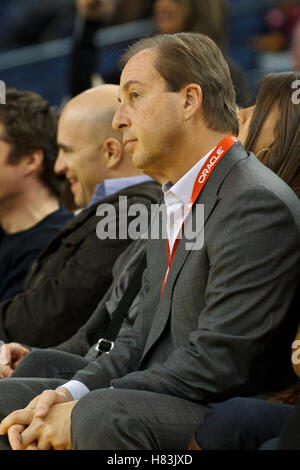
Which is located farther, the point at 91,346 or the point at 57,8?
the point at 57,8

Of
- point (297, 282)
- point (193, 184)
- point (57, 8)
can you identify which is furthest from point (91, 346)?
point (57, 8)

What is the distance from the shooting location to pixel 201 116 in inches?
88.7

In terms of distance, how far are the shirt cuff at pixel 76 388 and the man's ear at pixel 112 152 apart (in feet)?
4.17

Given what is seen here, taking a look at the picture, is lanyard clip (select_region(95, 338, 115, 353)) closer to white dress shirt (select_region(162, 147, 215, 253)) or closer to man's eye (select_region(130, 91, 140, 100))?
white dress shirt (select_region(162, 147, 215, 253))

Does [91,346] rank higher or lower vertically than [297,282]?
lower

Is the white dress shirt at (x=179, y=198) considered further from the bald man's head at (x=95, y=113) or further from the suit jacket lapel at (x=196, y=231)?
the bald man's head at (x=95, y=113)

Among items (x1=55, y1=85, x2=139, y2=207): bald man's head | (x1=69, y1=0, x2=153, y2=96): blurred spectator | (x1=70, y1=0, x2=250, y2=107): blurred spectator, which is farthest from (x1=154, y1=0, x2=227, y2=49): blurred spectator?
(x1=55, y1=85, x2=139, y2=207): bald man's head

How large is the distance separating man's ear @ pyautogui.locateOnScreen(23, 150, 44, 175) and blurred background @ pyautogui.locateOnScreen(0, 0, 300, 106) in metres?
1.21

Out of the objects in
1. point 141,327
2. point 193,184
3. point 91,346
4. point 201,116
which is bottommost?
point 91,346

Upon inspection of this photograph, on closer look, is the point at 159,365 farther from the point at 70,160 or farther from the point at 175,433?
the point at 70,160

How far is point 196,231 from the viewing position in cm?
211

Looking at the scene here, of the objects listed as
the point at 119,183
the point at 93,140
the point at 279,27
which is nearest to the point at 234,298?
the point at 119,183

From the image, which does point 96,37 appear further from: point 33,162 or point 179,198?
point 179,198

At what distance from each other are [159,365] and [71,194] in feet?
6.44
